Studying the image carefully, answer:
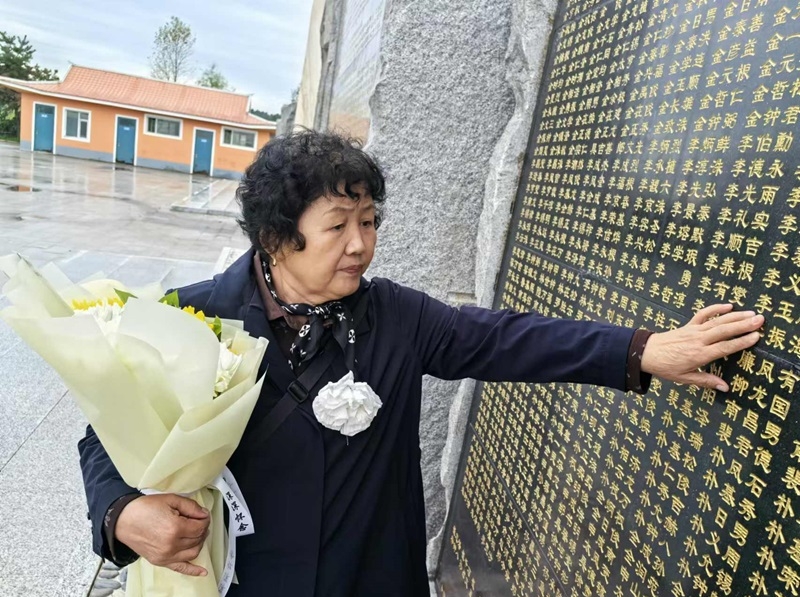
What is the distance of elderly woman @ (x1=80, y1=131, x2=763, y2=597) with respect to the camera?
1.41 m

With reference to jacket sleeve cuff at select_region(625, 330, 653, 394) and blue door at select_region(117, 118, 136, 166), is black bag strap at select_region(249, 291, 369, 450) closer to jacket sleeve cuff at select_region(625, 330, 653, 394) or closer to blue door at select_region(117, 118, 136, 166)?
jacket sleeve cuff at select_region(625, 330, 653, 394)

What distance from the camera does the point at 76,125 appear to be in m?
28.3

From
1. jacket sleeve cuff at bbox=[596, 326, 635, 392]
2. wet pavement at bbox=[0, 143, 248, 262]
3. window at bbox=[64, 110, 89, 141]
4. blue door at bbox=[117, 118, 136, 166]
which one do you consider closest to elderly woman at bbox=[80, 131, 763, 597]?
jacket sleeve cuff at bbox=[596, 326, 635, 392]

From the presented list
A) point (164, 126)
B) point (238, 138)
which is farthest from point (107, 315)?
point (164, 126)

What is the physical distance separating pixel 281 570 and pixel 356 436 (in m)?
0.34

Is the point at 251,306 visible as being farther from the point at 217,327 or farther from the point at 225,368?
the point at 225,368

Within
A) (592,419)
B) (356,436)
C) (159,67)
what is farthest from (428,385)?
(159,67)

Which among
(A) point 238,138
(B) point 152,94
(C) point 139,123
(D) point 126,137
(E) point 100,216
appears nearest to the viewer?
(E) point 100,216

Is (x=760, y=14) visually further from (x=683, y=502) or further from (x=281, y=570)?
(x=281, y=570)

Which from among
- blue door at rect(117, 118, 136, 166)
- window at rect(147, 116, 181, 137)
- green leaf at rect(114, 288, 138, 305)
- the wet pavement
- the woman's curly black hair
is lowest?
the wet pavement

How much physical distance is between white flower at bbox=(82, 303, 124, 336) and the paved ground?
1.75 meters

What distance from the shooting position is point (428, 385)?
291cm

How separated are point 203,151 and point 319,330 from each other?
29.7 meters

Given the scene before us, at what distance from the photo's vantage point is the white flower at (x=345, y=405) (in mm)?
1393
